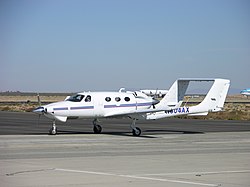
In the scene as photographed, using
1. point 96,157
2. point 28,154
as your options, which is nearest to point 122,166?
point 96,157

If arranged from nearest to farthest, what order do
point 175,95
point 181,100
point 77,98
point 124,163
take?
point 124,163
point 77,98
point 175,95
point 181,100

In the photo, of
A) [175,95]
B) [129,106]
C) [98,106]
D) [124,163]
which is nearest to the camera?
[124,163]

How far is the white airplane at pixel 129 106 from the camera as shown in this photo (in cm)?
2758

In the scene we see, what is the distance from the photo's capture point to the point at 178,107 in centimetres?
2941

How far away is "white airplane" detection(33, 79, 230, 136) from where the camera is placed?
27.6 metres

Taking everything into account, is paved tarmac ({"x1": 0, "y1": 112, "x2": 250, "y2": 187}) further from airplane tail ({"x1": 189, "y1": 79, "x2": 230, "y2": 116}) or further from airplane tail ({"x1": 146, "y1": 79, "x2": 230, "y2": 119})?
airplane tail ({"x1": 189, "y1": 79, "x2": 230, "y2": 116})

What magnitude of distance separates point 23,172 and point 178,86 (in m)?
17.2

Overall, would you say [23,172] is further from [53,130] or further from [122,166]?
[53,130]

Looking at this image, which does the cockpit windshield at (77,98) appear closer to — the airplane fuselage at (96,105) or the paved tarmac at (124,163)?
the airplane fuselage at (96,105)

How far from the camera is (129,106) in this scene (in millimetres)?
28781

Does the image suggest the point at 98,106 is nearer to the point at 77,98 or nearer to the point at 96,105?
the point at 96,105

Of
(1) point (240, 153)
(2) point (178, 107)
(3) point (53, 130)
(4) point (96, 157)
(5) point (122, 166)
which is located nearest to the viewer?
(5) point (122, 166)

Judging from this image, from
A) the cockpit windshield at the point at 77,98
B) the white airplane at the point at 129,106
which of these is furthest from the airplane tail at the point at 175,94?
the cockpit windshield at the point at 77,98

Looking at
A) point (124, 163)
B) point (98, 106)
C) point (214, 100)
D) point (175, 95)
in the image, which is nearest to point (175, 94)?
point (175, 95)
